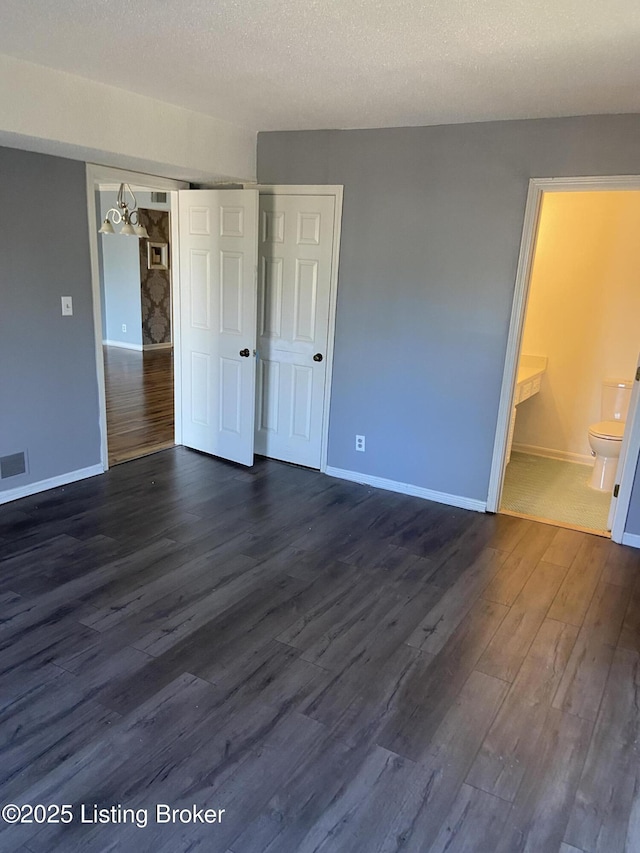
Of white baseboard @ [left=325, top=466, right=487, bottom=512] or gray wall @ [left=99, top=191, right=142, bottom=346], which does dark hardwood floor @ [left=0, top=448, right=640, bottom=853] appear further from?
gray wall @ [left=99, top=191, right=142, bottom=346]

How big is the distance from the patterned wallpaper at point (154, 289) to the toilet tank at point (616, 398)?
674 cm

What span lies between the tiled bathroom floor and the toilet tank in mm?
532

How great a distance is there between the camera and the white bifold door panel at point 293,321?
4234 mm

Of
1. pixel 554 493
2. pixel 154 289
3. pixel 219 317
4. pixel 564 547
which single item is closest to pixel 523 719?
Answer: pixel 564 547

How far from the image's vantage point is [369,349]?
4.16 metres

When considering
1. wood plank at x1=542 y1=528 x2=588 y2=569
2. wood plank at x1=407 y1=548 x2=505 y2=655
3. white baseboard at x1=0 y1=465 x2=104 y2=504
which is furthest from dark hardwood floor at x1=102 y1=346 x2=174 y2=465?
wood plank at x1=542 y1=528 x2=588 y2=569

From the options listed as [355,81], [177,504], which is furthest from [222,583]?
[355,81]

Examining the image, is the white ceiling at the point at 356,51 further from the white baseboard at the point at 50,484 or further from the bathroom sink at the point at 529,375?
the white baseboard at the point at 50,484

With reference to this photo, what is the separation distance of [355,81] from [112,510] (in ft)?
9.10

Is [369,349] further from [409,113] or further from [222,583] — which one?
[222,583]

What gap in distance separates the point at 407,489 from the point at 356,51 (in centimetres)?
272

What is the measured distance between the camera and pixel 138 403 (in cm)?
626

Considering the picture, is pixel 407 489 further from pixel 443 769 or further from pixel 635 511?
pixel 443 769

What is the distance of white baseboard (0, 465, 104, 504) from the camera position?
3.73 m
